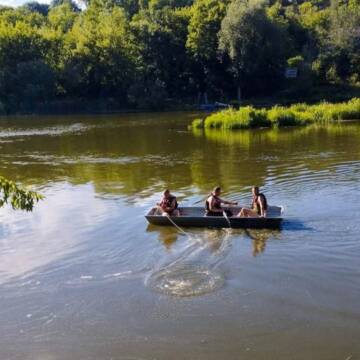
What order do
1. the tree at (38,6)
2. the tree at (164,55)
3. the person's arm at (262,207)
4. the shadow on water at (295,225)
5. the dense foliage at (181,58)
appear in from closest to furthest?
the shadow on water at (295,225), the person's arm at (262,207), the dense foliage at (181,58), the tree at (164,55), the tree at (38,6)

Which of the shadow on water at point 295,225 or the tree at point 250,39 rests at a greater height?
the tree at point 250,39

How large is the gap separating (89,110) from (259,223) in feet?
198

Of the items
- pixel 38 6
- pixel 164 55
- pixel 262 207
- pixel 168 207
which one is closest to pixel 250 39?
pixel 164 55

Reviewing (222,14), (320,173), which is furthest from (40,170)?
(222,14)

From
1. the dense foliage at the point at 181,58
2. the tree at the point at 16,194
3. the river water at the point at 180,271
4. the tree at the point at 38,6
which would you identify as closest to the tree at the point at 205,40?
the dense foliage at the point at 181,58

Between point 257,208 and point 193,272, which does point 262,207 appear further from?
point 193,272

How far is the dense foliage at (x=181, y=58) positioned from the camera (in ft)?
233

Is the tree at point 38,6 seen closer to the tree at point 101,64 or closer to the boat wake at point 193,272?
the tree at point 101,64

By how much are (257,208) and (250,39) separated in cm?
5539

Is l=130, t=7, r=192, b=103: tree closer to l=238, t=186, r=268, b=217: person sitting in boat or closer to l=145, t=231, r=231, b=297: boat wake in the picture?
l=238, t=186, r=268, b=217: person sitting in boat

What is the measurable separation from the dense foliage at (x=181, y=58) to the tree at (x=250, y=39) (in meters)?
0.12

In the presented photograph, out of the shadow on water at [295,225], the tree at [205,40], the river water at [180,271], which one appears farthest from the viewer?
the tree at [205,40]

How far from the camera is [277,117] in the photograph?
4534 cm

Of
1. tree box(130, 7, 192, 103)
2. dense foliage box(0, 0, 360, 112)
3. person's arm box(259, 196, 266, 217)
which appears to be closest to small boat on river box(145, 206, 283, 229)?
person's arm box(259, 196, 266, 217)
